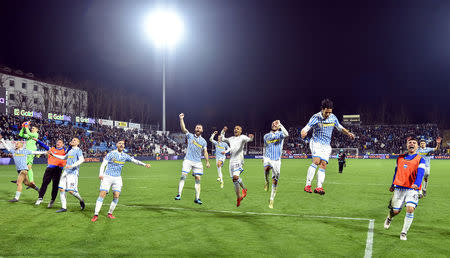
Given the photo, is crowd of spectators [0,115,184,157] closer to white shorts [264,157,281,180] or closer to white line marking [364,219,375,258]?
white shorts [264,157,281,180]

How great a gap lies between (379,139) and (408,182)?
6952 centimetres

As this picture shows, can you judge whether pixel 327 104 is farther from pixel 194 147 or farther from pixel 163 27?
pixel 163 27

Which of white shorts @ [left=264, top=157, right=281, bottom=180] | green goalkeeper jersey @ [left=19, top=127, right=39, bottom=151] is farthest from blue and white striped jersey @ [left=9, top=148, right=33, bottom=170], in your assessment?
white shorts @ [left=264, top=157, right=281, bottom=180]

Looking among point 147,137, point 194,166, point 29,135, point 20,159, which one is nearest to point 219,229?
point 194,166

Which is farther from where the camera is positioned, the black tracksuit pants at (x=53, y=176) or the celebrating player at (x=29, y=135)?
the celebrating player at (x=29, y=135)

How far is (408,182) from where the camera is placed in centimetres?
761

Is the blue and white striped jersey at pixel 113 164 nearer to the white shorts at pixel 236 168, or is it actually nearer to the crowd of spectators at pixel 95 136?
the white shorts at pixel 236 168

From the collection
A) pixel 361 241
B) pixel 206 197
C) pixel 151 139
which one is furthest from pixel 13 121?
pixel 361 241

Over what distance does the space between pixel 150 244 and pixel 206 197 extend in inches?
267

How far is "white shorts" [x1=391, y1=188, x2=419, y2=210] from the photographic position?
753 cm

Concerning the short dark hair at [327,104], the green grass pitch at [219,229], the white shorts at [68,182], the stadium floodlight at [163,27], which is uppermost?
the stadium floodlight at [163,27]

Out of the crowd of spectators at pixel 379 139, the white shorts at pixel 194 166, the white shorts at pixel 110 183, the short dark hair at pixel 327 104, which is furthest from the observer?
the crowd of spectators at pixel 379 139

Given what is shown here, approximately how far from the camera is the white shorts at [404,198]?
7.53 m

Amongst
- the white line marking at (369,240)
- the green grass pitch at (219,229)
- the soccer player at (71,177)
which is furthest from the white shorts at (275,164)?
the soccer player at (71,177)
